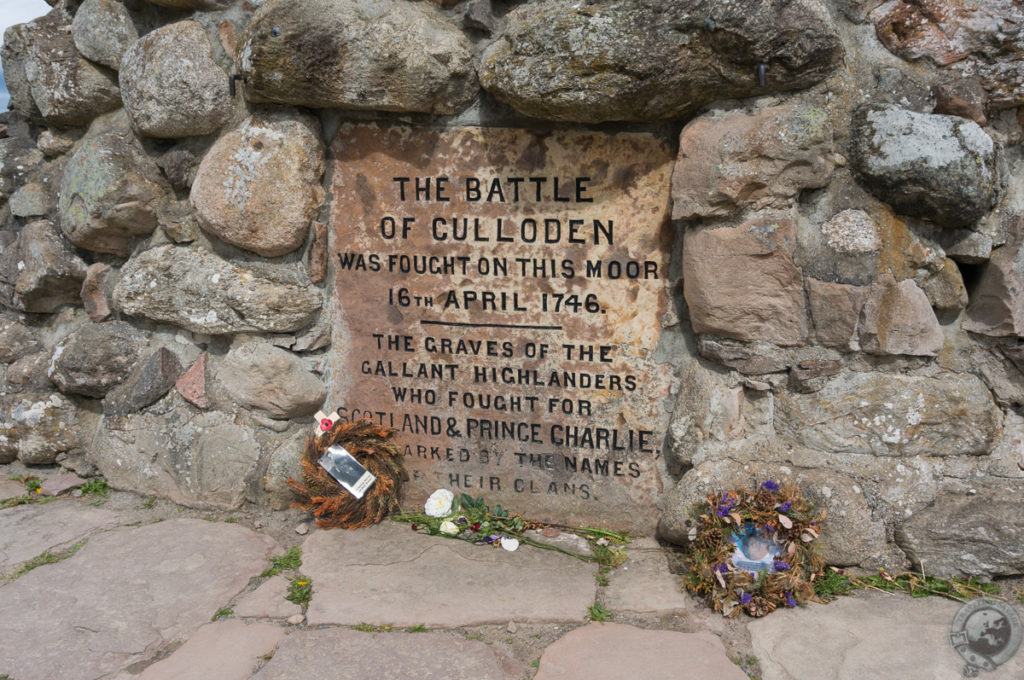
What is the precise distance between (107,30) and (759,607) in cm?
282

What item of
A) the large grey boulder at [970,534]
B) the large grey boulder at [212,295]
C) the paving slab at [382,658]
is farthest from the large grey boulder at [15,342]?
the large grey boulder at [970,534]

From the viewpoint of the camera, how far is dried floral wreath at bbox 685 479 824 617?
2061mm

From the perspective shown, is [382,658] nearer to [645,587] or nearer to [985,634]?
[645,587]

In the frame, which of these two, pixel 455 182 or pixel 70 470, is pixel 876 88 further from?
pixel 70 470

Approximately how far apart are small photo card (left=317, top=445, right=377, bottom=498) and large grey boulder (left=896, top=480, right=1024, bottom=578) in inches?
63.6

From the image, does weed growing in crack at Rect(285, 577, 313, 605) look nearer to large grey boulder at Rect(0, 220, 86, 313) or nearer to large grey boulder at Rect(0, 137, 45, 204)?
large grey boulder at Rect(0, 220, 86, 313)

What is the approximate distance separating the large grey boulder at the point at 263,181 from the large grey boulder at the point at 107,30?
0.59m

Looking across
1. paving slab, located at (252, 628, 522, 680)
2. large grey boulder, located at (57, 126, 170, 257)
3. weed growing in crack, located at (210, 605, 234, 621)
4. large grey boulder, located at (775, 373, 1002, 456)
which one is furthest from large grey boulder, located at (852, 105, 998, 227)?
large grey boulder, located at (57, 126, 170, 257)

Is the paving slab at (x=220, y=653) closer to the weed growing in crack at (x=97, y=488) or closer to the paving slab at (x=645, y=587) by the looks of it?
the paving slab at (x=645, y=587)

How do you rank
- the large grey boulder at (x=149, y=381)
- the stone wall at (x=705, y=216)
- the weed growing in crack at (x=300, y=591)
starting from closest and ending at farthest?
the stone wall at (x=705, y=216)
the weed growing in crack at (x=300, y=591)
the large grey boulder at (x=149, y=381)

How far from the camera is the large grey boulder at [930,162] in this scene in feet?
6.50

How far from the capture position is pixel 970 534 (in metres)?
2.11

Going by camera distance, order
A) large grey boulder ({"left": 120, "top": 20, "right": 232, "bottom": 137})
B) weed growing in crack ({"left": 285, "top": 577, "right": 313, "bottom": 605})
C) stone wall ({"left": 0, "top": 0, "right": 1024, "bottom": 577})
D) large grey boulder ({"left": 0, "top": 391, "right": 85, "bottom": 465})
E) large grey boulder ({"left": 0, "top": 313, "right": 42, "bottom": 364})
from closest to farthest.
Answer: stone wall ({"left": 0, "top": 0, "right": 1024, "bottom": 577})
weed growing in crack ({"left": 285, "top": 577, "right": 313, "bottom": 605})
large grey boulder ({"left": 120, "top": 20, "right": 232, "bottom": 137})
large grey boulder ({"left": 0, "top": 391, "right": 85, "bottom": 465})
large grey boulder ({"left": 0, "top": 313, "right": 42, "bottom": 364})

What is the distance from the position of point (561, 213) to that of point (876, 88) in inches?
36.8
